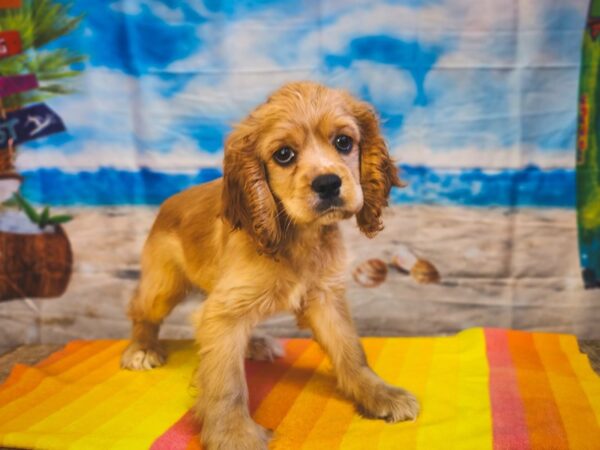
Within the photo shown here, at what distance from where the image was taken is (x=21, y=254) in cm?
327

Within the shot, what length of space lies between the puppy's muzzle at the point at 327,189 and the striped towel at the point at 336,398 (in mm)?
780

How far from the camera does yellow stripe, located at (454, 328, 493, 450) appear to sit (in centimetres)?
200

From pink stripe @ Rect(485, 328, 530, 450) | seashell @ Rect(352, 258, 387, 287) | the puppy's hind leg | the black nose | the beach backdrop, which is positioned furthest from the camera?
seashell @ Rect(352, 258, 387, 287)

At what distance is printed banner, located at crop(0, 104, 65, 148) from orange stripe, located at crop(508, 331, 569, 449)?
8.05 ft

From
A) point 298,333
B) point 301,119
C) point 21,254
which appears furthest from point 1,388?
point 301,119

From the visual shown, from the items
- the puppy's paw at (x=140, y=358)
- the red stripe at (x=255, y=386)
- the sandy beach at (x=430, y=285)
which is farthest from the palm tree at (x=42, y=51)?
the red stripe at (x=255, y=386)

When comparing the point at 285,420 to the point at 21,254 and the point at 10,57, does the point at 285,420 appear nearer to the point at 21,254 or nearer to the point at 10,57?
the point at 21,254

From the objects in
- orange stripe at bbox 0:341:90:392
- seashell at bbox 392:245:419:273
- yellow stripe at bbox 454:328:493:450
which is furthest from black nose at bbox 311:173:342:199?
orange stripe at bbox 0:341:90:392

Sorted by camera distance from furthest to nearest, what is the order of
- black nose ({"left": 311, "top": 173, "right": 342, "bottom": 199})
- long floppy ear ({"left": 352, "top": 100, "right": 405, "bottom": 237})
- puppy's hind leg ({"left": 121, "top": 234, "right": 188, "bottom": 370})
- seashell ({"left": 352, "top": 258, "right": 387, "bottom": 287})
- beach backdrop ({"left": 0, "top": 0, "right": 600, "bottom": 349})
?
seashell ({"left": 352, "top": 258, "right": 387, "bottom": 287}), beach backdrop ({"left": 0, "top": 0, "right": 600, "bottom": 349}), puppy's hind leg ({"left": 121, "top": 234, "right": 188, "bottom": 370}), long floppy ear ({"left": 352, "top": 100, "right": 405, "bottom": 237}), black nose ({"left": 311, "top": 173, "right": 342, "bottom": 199})

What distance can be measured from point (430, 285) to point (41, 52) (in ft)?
7.59

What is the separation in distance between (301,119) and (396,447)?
3.55ft

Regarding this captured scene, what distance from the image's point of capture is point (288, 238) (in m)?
2.13

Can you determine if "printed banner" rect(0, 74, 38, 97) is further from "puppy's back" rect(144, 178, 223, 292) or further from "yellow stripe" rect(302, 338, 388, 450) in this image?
"yellow stripe" rect(302, 338, 388, 450)

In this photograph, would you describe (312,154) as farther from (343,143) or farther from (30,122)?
(30,122)
